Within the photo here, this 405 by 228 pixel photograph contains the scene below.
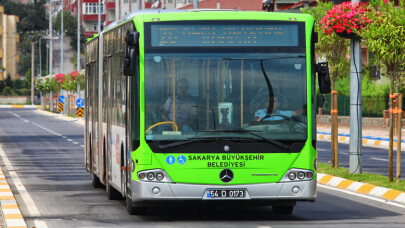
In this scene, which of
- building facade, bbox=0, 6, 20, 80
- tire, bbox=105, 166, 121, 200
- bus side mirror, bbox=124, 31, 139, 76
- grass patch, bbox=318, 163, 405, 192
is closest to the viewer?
bus side mirror, bbox=124, 31, 139, 76

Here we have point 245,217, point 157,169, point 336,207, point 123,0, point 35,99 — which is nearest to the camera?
point 157,169

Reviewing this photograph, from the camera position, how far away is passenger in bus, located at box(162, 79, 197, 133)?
12289mm

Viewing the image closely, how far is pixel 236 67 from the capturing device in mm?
12391

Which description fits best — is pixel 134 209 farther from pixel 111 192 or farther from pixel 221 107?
pixel 111 192

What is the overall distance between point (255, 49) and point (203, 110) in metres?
1.01

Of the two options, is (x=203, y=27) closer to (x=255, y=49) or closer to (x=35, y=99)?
(x=255, y=49)

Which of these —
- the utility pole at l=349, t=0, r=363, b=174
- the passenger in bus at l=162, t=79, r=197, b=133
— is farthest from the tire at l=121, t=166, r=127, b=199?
the utility pole at l=349, t=0, r=363, b=174

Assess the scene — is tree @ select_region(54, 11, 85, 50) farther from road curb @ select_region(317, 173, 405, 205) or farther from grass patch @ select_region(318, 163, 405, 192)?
road curb @ select_region(317, 173, 405, 205)

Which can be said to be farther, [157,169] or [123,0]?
[123,0]

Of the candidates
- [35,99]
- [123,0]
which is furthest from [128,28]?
[35,99]

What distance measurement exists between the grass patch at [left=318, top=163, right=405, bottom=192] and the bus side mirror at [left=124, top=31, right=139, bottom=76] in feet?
20.3

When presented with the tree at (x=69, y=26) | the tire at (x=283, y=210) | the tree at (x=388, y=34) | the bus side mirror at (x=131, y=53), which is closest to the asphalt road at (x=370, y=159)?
the tree at (x=388, y=34)

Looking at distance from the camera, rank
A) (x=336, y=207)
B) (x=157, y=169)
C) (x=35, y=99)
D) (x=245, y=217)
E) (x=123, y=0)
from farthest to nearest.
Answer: (x=35, y=99), (x=123, y=0), (x=336, y=207), (x=245, y=217), (x=157, y=169)

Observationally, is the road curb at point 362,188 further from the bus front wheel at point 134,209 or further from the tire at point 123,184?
the tire at point 123,184
